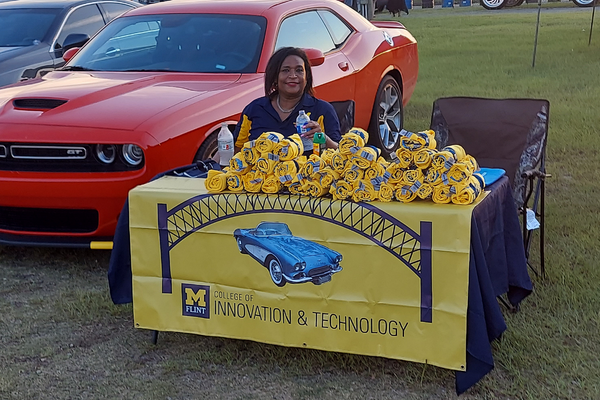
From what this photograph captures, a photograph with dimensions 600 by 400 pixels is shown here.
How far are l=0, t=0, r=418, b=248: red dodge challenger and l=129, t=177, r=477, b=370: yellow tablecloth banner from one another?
0.90 m

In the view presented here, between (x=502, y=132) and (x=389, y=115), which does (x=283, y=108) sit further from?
(x=389, y=115)

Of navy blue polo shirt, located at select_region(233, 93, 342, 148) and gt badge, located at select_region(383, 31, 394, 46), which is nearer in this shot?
navy blue polo shirt, located at select_region(233, 93, 342, 148)

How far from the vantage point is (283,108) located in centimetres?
463

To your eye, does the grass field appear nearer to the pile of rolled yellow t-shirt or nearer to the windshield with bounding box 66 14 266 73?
the pile of rolled yellow t-shirt

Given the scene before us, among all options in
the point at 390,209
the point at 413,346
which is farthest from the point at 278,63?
the point at 413,346

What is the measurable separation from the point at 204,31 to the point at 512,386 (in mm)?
3587

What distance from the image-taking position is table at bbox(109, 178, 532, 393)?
317 centimetres

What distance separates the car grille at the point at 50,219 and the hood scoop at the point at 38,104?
2.09 feet

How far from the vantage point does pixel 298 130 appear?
418 cm

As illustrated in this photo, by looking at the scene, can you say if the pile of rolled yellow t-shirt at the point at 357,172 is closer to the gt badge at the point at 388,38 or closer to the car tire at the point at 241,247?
the car tire at the point at 241,247

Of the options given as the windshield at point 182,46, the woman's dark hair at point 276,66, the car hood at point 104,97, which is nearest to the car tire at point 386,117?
the windshield at point 182,46

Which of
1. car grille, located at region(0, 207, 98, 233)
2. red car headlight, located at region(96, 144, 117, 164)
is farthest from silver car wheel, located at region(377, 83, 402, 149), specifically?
car grille, located at region(0, 207, 98, 233)

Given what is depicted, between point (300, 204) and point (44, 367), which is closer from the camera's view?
point (300, 204)

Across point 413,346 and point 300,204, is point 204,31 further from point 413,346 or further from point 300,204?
point 413,346
